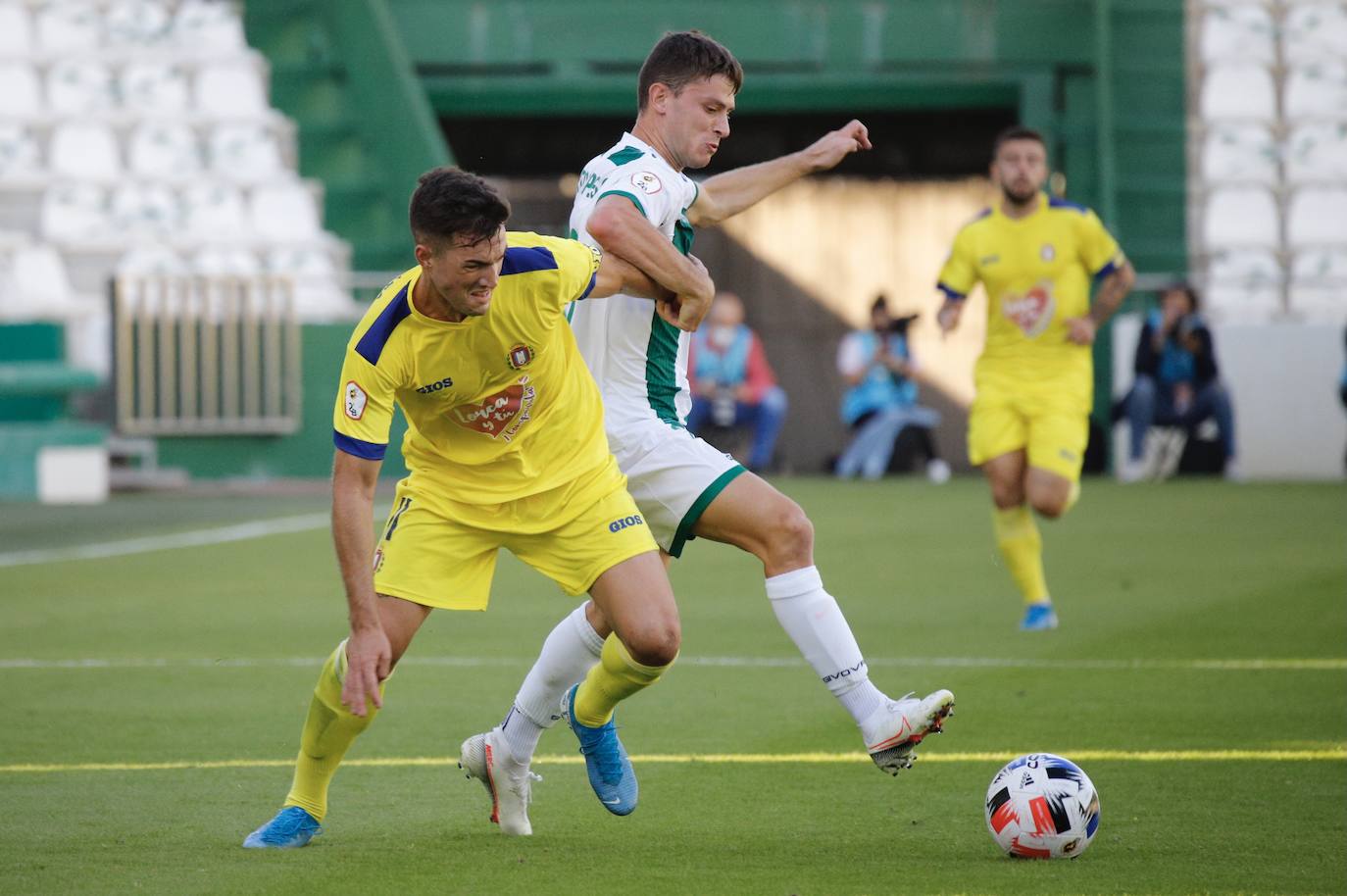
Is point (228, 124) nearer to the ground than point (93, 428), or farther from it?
farther from it

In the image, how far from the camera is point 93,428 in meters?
17.7

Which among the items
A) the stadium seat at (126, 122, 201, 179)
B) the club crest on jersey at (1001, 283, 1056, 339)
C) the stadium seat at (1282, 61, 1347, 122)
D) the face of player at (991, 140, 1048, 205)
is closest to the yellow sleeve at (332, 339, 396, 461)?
the face of player at (991, 140, 1048, 205)

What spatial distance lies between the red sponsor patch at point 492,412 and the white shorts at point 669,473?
51 cm

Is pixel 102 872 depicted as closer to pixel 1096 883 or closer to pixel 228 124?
pixel 1096 883

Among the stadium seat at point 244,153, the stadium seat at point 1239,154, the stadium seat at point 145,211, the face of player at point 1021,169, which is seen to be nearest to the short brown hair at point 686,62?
the face of player at point 1021,169

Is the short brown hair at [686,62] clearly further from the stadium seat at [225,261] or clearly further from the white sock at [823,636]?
the stadium seat at [225,261]

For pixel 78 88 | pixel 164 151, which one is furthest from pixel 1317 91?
pixel 78 88

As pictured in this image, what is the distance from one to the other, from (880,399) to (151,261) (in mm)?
7592

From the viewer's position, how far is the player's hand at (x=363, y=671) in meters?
4.36

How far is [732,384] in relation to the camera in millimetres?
19750

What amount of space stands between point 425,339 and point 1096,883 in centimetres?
→ 191

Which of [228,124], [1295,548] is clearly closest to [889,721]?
[1295,548]

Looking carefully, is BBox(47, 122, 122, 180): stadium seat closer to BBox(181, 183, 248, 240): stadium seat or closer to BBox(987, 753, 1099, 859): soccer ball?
BBox(181, 183, 248, 240): stadium seat

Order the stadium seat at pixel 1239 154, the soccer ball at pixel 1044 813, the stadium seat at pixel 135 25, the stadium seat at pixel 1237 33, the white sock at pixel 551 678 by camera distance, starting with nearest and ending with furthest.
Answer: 1. the soccer ball at pixel 1044 813
2. the white sock at pixel 551 678
3. the stadium seat at pixel 135 25
4. the stadium seat at pixel 1239 154
5. the stadium seat at pixel 1237 33
